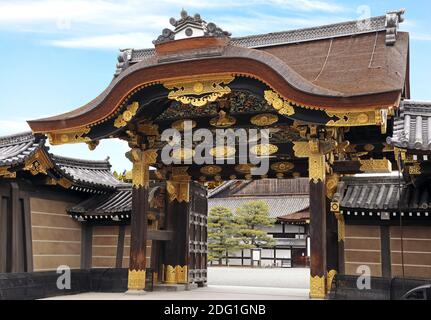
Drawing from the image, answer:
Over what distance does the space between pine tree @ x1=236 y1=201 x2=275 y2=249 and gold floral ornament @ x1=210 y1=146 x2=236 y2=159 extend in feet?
87.9

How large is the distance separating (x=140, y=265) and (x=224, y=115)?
13.9 ft

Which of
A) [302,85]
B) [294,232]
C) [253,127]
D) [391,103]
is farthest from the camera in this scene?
[294,232]

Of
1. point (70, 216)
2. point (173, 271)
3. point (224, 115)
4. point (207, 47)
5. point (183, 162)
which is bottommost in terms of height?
point (173, 271)

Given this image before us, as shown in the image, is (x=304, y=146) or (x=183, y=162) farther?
(x=183, y=162)

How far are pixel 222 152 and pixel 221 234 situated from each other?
27593 mm

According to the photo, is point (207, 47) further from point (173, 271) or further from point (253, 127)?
point (173, 271)

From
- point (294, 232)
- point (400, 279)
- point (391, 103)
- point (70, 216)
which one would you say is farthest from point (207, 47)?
point (294, 232)

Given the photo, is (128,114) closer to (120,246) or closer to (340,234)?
(120,246)

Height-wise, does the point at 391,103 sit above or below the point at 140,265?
above

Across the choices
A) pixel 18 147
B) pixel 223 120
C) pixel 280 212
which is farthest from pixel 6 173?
pixel 280 212

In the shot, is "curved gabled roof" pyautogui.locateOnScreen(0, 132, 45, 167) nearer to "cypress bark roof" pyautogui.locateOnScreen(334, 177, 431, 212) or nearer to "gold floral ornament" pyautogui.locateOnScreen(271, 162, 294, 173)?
"gold floral ornament" pyautogui.locateOnScreen(271, 162, 294, 173)

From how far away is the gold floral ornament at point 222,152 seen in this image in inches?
543

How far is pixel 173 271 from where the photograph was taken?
15.3m

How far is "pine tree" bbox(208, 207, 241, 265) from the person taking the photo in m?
40.4
